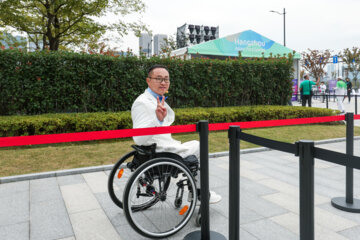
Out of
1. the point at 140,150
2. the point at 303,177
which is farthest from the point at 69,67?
the point at 303,177

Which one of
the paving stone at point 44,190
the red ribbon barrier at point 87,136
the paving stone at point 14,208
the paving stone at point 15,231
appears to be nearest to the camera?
the red ribbon barrier at point 87,136

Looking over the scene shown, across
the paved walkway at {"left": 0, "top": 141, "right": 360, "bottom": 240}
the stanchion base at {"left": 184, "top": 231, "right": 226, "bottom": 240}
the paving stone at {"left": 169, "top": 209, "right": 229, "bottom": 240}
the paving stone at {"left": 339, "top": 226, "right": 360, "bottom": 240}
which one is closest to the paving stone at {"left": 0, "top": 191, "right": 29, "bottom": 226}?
the paved walkway at {"left": 0, "top": 141, "right": 360, "bottom": 240}

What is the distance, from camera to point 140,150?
2.98m

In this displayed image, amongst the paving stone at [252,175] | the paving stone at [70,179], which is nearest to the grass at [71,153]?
the paving stone at [70,179]

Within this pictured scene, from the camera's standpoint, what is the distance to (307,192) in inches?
70.7

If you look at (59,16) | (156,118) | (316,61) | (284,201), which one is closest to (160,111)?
(156,118)

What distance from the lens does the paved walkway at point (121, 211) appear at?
9.75 feet

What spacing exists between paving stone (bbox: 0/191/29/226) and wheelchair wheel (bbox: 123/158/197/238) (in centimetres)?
128

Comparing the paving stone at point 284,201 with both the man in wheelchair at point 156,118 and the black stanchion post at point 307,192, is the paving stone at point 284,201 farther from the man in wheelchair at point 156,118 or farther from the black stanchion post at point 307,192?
the black stanchion post at point 307,192

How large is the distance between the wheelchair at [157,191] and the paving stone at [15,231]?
91 cm

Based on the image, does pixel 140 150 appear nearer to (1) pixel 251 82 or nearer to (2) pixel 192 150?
(2) pixel 192 150

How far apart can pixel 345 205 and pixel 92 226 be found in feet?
9.38

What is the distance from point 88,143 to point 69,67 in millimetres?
2790

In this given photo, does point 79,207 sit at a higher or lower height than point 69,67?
lower
